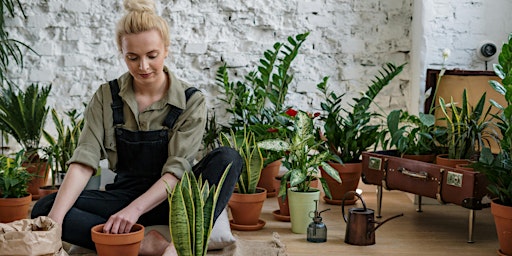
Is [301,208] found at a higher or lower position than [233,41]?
lower

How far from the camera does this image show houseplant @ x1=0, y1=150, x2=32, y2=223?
13.0ft

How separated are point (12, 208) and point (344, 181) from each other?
6.10 ft

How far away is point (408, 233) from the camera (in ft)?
12.5

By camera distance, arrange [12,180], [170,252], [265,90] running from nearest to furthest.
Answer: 1. [170,252]
2. [12,180]
3. [265,90]

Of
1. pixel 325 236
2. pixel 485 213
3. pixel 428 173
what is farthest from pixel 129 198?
pixel 485 213

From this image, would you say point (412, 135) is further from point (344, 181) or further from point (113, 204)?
point (113, 204)

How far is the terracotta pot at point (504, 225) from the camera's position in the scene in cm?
333

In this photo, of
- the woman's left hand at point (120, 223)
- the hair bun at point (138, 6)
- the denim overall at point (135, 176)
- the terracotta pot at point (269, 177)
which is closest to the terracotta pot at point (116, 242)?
the woman's left hand at point (120, 223)

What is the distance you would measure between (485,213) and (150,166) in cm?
208

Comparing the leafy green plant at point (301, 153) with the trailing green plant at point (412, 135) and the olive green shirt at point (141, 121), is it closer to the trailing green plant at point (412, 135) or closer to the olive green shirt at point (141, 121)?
the trailing green plant at point (412, 135)

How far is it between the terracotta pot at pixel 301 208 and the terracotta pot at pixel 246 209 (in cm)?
17

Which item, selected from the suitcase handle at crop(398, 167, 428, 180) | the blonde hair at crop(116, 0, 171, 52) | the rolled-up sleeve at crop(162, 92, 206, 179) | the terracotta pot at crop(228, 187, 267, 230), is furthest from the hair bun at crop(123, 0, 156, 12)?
the suitcase handle at crop(398, 167, 428, 180)

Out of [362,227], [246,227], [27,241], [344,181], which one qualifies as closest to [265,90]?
[344,181]

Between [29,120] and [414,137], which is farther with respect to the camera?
[29,120]
